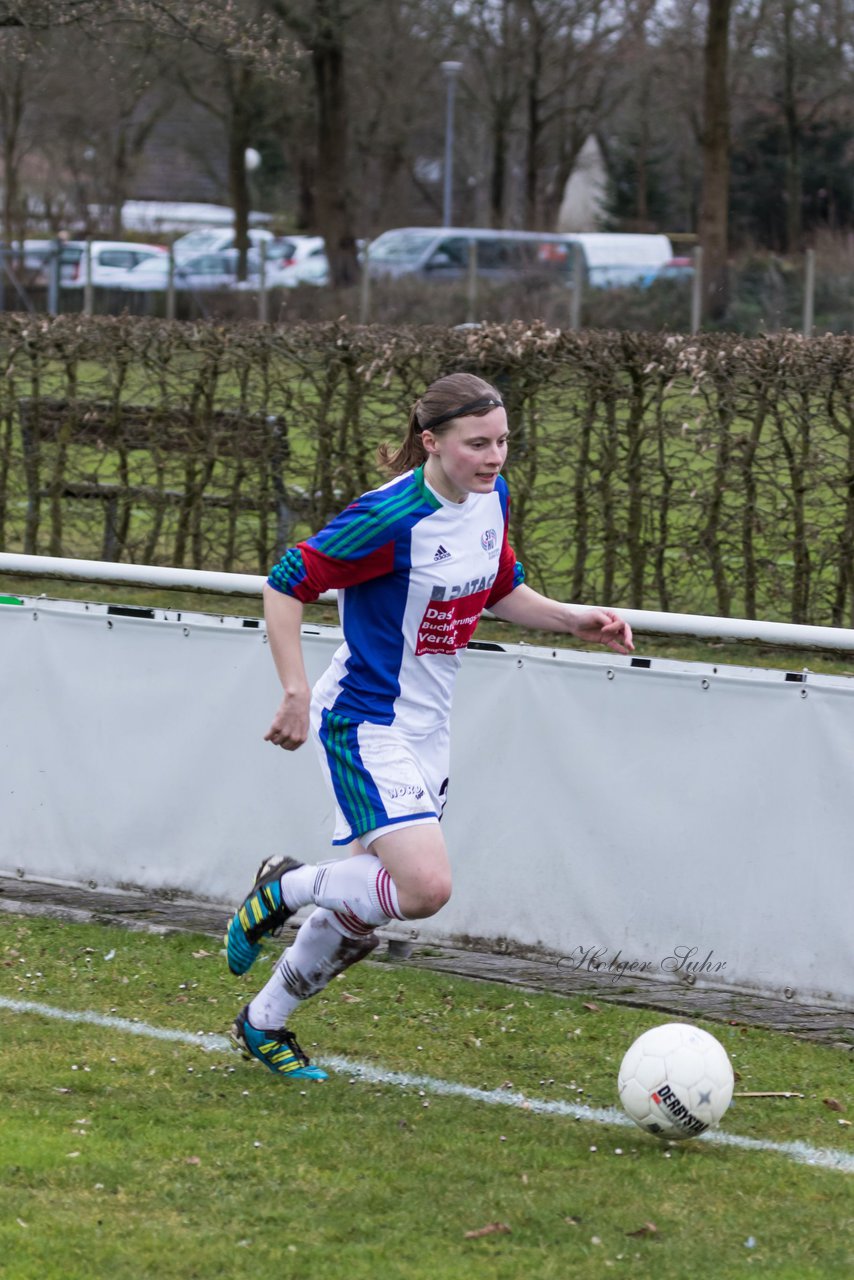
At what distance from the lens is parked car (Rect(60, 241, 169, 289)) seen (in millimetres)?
32906

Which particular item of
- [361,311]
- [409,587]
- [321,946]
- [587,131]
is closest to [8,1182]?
[321,946]

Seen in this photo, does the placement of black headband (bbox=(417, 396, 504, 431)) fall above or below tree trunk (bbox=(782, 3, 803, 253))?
below

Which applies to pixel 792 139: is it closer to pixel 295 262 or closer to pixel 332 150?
pixel 295 262

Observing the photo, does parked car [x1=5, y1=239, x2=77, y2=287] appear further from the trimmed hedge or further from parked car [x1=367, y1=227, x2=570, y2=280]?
the trimmed hedge

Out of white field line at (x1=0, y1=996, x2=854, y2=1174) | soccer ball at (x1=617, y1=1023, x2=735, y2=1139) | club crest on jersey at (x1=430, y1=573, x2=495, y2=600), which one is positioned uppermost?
club crest on jersey at (x1=430, y1=573, x2=495, y2=600)

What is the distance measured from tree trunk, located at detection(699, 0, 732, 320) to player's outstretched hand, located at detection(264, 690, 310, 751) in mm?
24657

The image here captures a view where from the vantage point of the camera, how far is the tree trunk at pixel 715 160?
27734 mm

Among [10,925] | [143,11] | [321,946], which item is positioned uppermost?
[143,11]

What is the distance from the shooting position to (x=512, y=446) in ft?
33.4

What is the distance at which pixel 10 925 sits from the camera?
5.98m

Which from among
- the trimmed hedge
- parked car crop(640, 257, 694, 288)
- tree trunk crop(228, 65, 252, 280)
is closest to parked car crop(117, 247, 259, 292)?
tree trunk crop(228, 65, 252, 280)

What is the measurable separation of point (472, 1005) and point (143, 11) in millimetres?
10726

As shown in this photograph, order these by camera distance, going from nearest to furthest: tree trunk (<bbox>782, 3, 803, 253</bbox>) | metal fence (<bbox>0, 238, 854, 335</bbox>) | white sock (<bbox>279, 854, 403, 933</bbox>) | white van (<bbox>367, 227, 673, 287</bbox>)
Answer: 1. white sock (<bbox>279, 854, 403, 933</bbox>)
2. metal fence (<bbox>0, 238, 854, 335</bbox>)
3. white van (<bbox>367, 227, 673, 287</bbox>)
4. tree trunk (<bbox>782, 3, 803, 253</bbox>)

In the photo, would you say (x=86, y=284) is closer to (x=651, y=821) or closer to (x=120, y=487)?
(x=120, y=487)
